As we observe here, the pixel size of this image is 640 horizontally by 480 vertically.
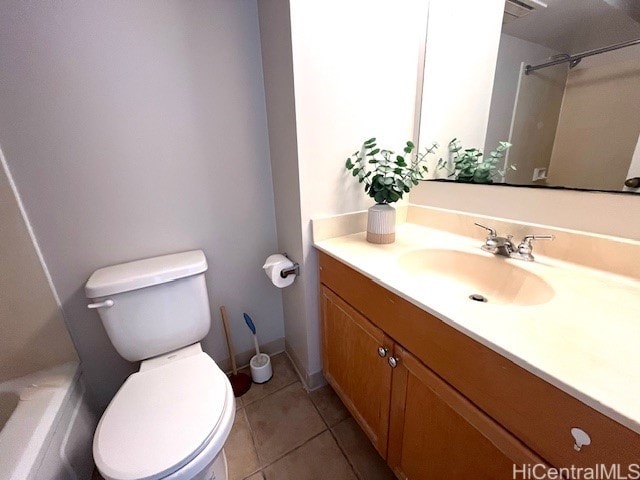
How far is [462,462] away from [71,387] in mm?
1370

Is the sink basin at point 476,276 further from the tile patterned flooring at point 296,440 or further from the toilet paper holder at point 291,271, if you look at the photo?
the tile patterned flooring at point 296,440

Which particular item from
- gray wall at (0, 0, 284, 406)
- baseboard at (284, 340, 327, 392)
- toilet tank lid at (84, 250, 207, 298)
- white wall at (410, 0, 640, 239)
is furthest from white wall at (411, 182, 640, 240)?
toilet tank lid at (84, 250, 207, 298)

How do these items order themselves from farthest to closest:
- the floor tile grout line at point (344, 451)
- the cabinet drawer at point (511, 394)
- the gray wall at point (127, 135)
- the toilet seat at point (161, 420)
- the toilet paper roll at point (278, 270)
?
the toilet paper roll at point (278, 270)
the floor tile grout line at point (344, 451)
the gray wall at point (127, 135)
the toilet seat at point (161, 420)
the cabinet drawer at point (511, 394)

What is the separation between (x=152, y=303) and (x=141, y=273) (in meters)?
0.13

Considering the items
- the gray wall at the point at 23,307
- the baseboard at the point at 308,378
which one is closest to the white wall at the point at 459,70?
the baseboard at the point at 308,378

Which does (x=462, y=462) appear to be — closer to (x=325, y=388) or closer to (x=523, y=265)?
(x=523, y=265)

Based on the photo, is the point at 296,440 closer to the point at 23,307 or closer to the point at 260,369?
the point at 260,369

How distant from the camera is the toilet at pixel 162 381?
0.72 m

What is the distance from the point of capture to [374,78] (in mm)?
1128

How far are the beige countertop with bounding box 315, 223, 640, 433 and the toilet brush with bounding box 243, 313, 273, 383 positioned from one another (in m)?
A: 0.79

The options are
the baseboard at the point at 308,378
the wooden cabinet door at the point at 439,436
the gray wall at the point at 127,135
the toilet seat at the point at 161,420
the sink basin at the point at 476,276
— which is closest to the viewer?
the wooden cabinet door at the point at 439,436

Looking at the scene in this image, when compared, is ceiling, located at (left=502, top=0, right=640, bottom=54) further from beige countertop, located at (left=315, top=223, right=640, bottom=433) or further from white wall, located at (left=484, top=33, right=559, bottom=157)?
beige countertop, located at (left=315, top=223, right=640, bottom=433)

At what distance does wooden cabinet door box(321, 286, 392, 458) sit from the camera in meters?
0.89

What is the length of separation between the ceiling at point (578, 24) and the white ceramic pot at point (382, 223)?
0.73m
